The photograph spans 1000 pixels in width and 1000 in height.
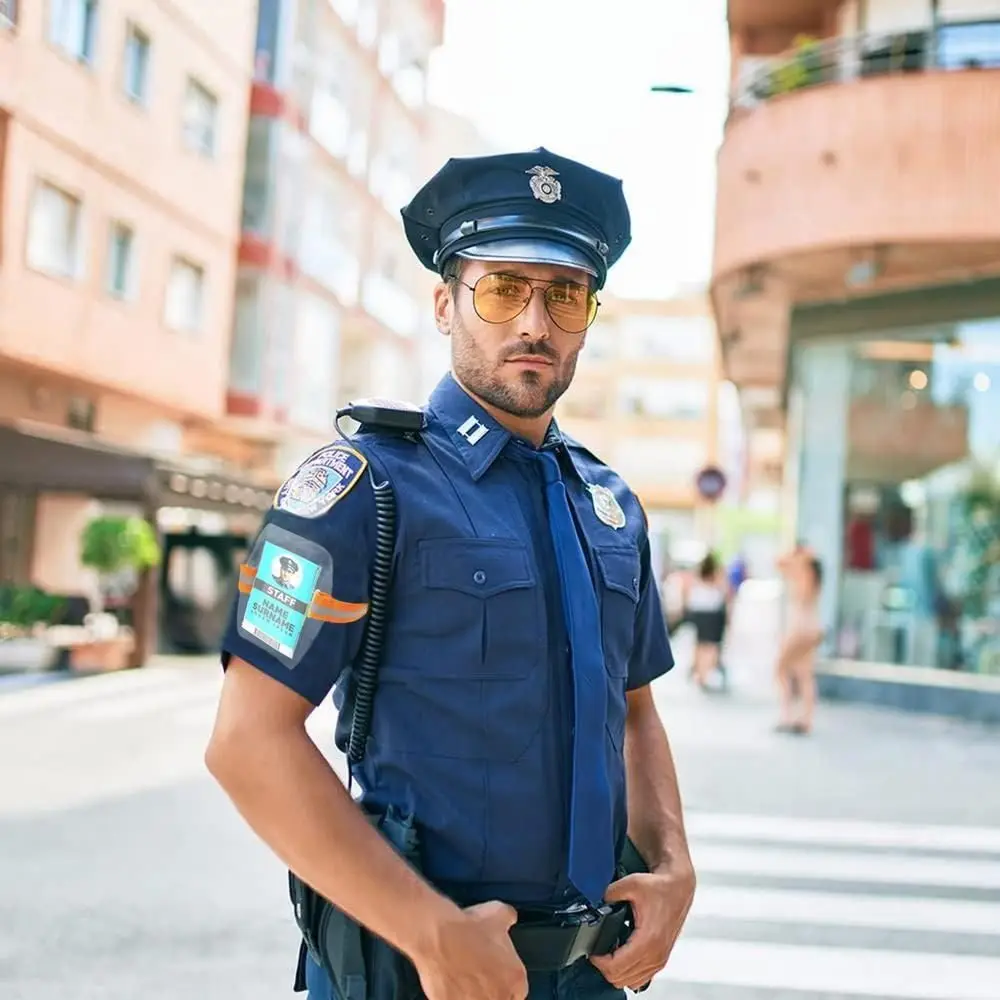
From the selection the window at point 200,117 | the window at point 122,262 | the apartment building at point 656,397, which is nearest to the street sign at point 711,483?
the window at point 122,262

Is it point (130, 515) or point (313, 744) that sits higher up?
point (130, 515)

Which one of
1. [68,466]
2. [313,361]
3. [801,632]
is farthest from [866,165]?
[313,361]

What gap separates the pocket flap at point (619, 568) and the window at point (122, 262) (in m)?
15.9

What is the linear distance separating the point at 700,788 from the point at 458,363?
690cm

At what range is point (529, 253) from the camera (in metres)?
1.74

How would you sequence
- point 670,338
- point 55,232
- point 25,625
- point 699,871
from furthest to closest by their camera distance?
point 670,338 → point 55,232 → point 25,625 → point 699,871

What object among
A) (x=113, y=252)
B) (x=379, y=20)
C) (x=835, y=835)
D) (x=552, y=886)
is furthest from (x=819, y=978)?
(x=379, y=20)

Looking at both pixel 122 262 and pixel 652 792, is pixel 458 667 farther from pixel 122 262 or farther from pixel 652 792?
pixel 122 262

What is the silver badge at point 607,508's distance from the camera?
1.87 meters

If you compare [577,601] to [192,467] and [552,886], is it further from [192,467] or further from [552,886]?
[192,467]

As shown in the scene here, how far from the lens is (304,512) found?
153 cm

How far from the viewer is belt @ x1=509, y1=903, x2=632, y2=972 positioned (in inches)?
62.0

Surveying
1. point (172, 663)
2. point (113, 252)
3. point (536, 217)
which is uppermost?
point (113, 252)

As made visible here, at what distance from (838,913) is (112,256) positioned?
1367 cm
